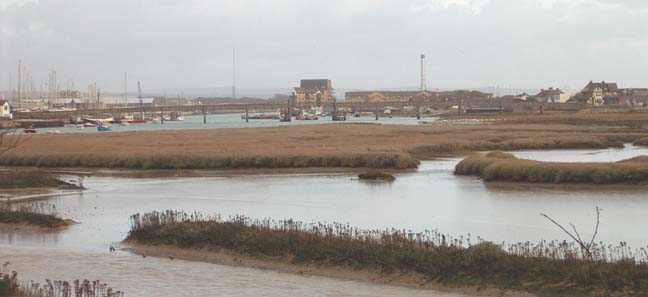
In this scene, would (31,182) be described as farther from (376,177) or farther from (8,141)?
(8,141)

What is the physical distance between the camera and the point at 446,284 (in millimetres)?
18094

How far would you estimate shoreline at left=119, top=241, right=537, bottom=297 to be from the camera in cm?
1767

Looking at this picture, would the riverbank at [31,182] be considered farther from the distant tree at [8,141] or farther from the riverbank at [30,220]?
the riverbank at [30,220]

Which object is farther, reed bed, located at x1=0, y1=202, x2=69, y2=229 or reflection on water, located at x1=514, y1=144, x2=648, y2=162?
reflection on water, located at x1=514, y1=144, x2=648, y2=162

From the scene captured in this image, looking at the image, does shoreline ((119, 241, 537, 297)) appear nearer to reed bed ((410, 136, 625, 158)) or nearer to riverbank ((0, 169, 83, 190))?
riverbank ((0, 169, 83, 190))

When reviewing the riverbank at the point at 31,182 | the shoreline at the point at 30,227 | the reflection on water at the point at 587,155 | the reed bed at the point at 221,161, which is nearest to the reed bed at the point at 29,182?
the riverbank at the point at 31,182

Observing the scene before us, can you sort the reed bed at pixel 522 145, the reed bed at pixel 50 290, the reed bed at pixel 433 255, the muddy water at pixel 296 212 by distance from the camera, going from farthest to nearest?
the reed bed at pixel 522 145 → the muddy water at pixel 296 212 → the reed bed at pixel 433 255 → the reed bed at pixel 50 290

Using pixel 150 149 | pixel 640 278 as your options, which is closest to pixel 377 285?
pixel 640 278

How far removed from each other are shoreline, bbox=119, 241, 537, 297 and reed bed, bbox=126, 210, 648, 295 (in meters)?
0.17

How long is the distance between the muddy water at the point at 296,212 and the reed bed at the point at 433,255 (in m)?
1.13

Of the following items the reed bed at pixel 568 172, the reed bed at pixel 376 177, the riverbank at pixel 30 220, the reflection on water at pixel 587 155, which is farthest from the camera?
the reflection on water at pixel 587 155

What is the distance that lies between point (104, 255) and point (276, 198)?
1363cm

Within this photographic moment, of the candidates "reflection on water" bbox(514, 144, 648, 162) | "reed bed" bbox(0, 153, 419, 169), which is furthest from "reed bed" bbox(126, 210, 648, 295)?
"reflection on water" bbox(514, 144, 648, 162)

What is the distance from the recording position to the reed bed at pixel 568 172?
127 ft
